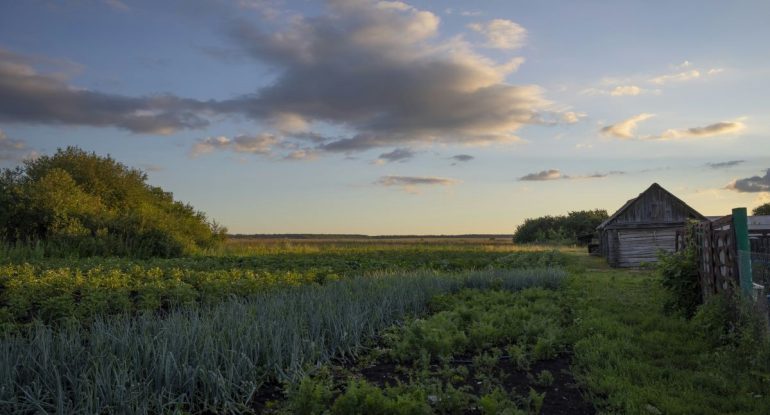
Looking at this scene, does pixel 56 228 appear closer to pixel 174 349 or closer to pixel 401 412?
pixel 174 349

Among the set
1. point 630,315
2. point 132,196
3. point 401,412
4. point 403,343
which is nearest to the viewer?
point 401,412

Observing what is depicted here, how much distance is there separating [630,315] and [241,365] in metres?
7.59

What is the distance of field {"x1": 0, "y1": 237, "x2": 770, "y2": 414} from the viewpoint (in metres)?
4.74

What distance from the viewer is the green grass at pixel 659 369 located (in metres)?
5.58

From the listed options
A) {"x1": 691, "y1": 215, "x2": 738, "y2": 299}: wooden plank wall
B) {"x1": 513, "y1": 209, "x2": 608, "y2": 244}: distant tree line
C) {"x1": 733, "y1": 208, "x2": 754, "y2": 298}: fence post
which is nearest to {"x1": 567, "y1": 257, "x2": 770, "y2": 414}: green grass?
{"x1": 691, "y1": 215, "x2": 738, "y2": 299}: wooden plank wall

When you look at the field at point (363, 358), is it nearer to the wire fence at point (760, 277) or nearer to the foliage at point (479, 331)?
the foliage at point (479, 331)

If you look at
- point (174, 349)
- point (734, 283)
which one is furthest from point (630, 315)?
point (174, 349)

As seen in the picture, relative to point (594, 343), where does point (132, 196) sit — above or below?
above

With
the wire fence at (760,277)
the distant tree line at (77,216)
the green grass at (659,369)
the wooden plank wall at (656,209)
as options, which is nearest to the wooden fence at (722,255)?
the wire fence at (760,277)

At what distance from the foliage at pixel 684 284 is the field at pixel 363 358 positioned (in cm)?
45

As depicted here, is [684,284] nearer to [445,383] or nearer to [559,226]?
[445,383]

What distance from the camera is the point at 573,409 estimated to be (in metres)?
5.40

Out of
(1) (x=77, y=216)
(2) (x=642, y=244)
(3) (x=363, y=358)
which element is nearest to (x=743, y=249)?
(3) (x=363, y=358)

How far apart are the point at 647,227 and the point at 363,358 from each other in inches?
925
